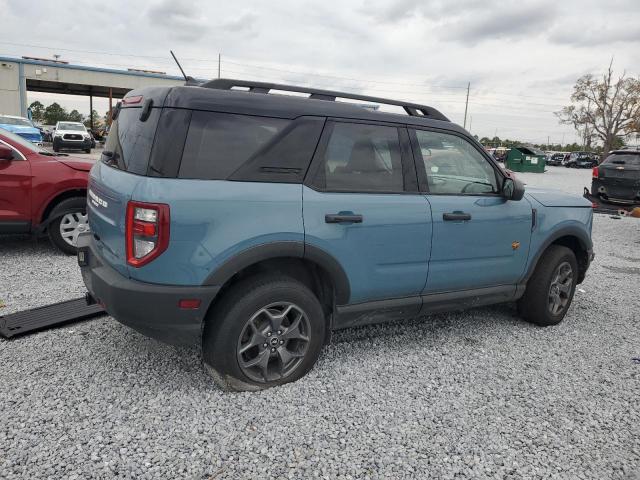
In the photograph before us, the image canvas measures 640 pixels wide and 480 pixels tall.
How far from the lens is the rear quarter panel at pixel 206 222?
8.85ft

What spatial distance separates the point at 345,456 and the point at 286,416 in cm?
47

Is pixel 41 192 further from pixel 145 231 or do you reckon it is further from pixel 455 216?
pixel 455 216

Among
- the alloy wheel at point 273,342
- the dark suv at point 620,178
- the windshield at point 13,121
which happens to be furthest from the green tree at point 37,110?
the alloy wheel at point 273,342

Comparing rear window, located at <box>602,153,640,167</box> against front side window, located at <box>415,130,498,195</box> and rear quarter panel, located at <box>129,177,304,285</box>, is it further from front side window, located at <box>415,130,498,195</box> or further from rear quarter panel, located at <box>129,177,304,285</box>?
rear quarter panel, located at <box>129,177,304,285</box>

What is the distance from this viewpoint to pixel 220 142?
289 cm

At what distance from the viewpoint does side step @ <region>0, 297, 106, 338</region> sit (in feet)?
12.5

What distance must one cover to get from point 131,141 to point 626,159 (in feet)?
39.4

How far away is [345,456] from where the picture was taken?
2.59 m

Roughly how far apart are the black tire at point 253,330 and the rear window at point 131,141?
898mm

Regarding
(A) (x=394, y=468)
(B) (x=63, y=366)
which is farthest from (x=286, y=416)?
(B) (x=63, y=366)

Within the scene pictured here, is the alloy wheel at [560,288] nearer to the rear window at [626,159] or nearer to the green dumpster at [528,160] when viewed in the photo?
the rear window at [626,159]

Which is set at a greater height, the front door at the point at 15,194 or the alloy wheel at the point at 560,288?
the front door at the point at 15,194

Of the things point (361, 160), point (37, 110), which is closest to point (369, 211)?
point (361, 160)

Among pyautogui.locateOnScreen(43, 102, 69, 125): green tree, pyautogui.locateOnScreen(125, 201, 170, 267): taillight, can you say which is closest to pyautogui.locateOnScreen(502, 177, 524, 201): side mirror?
pyautogui.locateOnScreen(125, 201, 170, 267): taillight
